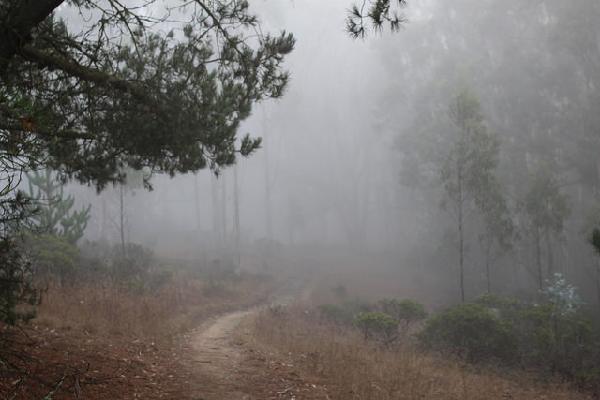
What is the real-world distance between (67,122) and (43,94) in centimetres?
52

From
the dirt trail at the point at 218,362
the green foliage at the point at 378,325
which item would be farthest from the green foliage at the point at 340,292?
the dirt trail at the point at 218,362

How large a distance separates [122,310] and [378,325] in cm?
759

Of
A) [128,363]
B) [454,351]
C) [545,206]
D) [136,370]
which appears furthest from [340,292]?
[136,370]

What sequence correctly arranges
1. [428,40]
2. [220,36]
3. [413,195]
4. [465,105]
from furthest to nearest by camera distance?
[413,195] → [428,40] → [465,105] → [220,36]

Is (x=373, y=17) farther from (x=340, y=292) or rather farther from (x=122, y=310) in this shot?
(x=340, y=292)

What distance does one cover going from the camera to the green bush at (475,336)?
45.8ft

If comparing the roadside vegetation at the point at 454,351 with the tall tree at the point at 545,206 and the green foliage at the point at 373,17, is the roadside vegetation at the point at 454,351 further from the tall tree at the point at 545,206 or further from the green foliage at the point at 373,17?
the tall tree at the point at 545,206

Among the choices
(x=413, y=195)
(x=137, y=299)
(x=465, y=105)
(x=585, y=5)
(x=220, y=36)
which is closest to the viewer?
(x=220, y=36)

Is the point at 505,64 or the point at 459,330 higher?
the point at 505,64

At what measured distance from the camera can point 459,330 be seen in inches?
565

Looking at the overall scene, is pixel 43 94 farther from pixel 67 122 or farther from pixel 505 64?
pixel 505 64

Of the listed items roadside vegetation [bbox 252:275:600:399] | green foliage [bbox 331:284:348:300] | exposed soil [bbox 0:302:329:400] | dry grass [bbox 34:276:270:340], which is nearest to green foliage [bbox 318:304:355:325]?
roadside vegetation [bbox 252:275:600:399]

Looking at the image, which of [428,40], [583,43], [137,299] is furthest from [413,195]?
[137,299]

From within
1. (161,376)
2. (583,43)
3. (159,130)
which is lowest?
(161,376)
